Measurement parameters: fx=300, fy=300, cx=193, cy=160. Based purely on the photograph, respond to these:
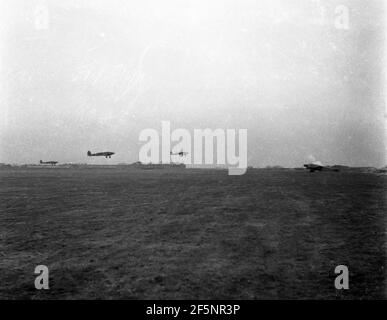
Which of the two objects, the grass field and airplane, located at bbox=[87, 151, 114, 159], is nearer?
the grass field

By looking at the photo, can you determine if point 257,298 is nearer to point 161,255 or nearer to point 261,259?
point 261,259

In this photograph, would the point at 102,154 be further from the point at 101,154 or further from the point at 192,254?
the point at 192,254

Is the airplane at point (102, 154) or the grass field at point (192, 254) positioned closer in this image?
the grass field at point (192, 254)

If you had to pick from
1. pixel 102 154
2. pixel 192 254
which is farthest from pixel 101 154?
pixel 192 254

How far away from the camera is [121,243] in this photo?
15.5 meters

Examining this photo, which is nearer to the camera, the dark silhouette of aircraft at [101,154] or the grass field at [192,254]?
the grass field at [192,254]

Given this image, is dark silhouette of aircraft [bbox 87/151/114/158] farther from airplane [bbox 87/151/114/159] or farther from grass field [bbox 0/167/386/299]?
grass field [bbox 0/167/386/299]

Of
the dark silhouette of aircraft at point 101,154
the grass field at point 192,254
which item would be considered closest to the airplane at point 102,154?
the dark silhouette of aircraft at point 101,154

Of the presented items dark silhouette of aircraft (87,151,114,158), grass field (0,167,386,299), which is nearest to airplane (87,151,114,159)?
dark silhouette of aircraft (87,151,114,158)

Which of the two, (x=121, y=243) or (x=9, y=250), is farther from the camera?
(x=121, y=243)

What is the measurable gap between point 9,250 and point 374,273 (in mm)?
15766

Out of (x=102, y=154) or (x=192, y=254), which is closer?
(x=192, y=254)

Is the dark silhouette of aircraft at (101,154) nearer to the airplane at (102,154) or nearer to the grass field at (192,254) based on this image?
the airplane at (102,154)
